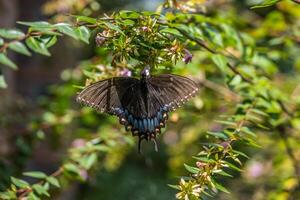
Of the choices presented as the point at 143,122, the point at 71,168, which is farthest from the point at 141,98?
the point at 71,168

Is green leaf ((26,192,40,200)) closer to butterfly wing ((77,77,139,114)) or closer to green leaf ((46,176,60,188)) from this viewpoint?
green leaf ((46,176,60,188))

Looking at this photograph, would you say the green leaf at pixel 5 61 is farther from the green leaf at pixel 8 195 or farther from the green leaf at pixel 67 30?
the green leaf at pixel 8 195


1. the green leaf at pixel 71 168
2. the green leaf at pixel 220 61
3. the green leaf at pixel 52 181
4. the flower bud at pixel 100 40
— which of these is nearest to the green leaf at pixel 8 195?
the green leaf at pixel 52 181

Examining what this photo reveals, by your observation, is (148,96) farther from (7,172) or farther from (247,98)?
(7,172)

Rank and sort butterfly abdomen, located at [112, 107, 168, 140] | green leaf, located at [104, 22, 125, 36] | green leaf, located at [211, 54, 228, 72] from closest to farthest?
green leaf, located at [104, 22, 125, 36] < butterfly abdomen, located at [112, 107, 168, 140] < green leaf, located at [211, 54, 228, 72]

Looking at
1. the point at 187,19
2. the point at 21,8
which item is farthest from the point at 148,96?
the point at 21,8

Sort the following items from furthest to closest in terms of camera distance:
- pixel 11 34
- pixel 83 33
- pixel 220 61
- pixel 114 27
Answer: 1. pixel 220 61
2. pixel 11 34
3. pixel 83 33
4. pixel 114 27

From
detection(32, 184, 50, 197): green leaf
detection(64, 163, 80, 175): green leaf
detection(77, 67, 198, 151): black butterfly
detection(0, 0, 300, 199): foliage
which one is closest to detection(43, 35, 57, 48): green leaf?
detection(0, 0, 300, 199): foliage

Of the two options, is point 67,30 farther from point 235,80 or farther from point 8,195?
point 235,80
